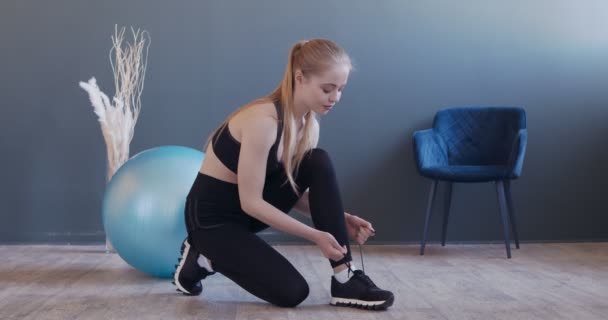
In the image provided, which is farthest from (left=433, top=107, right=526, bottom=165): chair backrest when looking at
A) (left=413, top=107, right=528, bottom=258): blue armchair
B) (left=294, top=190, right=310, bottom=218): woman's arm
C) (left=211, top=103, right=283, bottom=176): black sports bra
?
(left=211, top=103, right=283, bottom=176): black sports bra

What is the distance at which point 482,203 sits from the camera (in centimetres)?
428

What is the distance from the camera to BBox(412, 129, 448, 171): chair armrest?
392 centimetres

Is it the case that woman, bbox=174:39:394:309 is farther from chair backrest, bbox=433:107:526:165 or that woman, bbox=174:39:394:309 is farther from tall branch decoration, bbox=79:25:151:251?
chair backrest, bbox=433:107:526:165

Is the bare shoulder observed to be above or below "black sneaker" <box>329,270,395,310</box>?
above

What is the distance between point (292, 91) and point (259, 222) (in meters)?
0.50

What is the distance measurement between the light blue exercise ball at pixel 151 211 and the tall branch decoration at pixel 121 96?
0.79m

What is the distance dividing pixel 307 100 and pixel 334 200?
35 cm

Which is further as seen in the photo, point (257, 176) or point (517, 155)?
point (517, 155)

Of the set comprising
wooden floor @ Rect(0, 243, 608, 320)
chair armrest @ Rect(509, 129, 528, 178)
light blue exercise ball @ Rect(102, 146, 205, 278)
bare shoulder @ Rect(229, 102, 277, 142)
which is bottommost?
wooden floor @ Rect(0, 243, 608, 320)

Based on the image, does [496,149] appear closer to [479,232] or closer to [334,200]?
[479,232]

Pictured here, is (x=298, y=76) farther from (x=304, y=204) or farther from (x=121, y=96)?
(x=121, y=96)

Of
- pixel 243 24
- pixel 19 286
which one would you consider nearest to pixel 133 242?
pixel 19 286

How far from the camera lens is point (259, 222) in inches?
106

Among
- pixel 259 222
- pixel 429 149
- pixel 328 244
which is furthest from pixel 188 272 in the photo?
pixel 429 149
